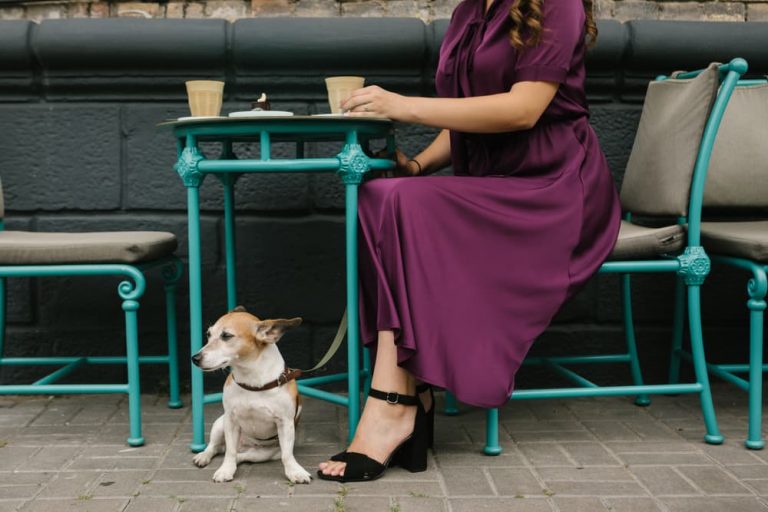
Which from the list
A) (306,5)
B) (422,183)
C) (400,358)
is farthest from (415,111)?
(306,5)

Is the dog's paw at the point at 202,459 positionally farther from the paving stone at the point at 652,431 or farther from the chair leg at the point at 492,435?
the paving stone at the point at 652,431

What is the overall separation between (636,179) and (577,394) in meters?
1.00

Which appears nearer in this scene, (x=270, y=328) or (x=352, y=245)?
(x=270, y=328)

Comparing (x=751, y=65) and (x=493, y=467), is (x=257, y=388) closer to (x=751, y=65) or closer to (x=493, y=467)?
(x=493, y=467)

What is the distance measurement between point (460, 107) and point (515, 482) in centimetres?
121

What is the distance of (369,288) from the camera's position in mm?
2877

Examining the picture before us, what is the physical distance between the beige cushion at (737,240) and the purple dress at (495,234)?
41 cm

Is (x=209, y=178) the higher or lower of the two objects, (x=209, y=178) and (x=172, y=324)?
the higher

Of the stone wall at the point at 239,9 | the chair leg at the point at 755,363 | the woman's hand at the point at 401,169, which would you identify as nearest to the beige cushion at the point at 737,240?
the chair leg at the point at 755,363

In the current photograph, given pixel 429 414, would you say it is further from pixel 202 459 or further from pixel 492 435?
pixel 202 459

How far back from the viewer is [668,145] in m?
3.14

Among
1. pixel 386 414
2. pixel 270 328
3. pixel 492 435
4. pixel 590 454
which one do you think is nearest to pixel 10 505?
pixel 270 328

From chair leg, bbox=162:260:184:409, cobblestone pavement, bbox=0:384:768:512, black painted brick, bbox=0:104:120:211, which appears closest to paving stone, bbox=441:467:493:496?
cobblestone pavement, bbox=0:384:768:512

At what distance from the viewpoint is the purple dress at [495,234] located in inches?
105
